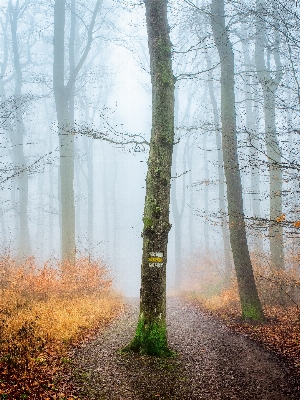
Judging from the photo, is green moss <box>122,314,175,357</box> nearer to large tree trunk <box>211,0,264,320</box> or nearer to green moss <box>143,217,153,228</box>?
green moss <box>143,217,153,228</box>

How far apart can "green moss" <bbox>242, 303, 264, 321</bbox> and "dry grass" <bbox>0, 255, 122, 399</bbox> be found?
3.98m

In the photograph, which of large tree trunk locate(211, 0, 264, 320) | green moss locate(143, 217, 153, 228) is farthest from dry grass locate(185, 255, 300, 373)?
green moss locate(143, 217, 153, 228)

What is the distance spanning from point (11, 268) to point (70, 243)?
3.44 m

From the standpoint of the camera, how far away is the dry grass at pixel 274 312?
6.89m

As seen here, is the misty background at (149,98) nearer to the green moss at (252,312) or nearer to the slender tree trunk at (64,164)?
the slender tree trunk at (64,164)

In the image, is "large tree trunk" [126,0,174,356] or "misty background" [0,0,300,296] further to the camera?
"misty background" [0,0,300,296]

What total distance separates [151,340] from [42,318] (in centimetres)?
261

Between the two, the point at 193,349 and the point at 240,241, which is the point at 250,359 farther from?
the point at 240,241

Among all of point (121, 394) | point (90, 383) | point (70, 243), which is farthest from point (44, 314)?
point (70, 243)

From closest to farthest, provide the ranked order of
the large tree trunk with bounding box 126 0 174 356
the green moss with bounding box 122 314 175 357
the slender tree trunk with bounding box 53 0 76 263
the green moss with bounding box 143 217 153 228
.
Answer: the green moss with bounding box 122 314 175 357 < the large tree trunk with bounding box 126 0 174 356 < the green moss with bounding box 143 217 153 228 < the slender tree trunk with bounding box 53 0 76 263

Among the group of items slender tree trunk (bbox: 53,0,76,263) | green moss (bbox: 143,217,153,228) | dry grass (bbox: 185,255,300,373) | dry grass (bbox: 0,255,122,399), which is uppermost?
slender tree trunk (bbox: 53,0,76,263)

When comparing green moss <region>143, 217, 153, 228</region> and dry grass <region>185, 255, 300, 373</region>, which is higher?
green moss <region>143, 217, 153, 228</region>

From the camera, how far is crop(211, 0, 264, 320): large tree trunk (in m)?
9.27

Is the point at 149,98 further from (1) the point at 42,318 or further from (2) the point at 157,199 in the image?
(1) the point at 42,318
